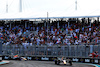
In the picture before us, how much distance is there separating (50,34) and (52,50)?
458 cm

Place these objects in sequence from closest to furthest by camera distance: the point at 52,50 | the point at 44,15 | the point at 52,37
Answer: the point at 52,50 → the point at 52,37 → the point at 44,15

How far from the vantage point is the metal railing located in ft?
76.7

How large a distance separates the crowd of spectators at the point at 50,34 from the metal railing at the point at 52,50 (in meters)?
1.52

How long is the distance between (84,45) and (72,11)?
11.4 m

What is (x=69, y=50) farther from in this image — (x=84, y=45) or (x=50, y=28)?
(x=50, y=28)

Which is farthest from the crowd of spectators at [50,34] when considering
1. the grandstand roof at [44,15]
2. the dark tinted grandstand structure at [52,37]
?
the grandstand roof at [44,15]

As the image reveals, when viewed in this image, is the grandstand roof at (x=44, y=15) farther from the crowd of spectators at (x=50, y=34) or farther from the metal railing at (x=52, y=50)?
the metal railing at (x=52, y=50)

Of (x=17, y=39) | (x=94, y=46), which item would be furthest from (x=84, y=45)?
(x=17, y=39)

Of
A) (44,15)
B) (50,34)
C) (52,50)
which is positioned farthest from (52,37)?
(44,15)

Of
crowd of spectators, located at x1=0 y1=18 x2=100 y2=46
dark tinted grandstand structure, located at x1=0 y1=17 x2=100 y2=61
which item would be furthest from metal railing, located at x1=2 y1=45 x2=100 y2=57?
crowd of spectators, located at x1=0 y1=18 x2=100 y2=46

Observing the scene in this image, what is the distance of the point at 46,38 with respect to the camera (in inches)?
1158

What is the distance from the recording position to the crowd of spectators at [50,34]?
27219mm

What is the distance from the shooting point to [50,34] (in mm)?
29922

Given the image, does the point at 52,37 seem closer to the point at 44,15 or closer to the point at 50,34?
the point at 50,34
